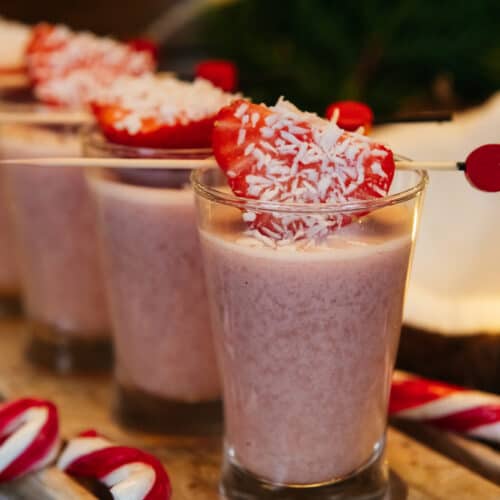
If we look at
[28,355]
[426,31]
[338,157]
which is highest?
[426,31]

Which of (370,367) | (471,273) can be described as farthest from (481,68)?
(370,367)

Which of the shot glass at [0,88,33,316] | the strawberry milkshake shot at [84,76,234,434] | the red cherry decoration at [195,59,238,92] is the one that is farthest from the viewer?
the shot glass at [0,88,33,316]

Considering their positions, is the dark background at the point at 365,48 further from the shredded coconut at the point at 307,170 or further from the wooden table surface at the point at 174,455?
the shredded coconut at the point at 307,170

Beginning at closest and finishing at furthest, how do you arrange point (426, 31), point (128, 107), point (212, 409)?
point (128, 107) → point (212, 409) → point (426, 31)

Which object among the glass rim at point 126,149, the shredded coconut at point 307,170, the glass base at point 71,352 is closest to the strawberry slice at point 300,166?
the shredded coconut at point 307,170

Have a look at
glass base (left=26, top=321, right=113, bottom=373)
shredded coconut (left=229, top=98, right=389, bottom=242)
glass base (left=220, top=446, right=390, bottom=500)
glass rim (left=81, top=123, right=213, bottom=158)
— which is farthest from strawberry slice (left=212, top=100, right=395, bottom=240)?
glass base (left=26, top=321, right=113, bottom=373)

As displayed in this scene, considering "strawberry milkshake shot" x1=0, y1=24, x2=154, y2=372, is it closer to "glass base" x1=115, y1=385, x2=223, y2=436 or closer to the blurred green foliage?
"glass base" x1=115, y1=385, x2=223, y2=436

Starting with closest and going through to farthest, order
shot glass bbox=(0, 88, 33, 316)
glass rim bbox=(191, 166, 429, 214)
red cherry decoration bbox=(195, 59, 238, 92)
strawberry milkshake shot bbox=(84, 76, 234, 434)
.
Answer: glass rim bbox=(191, 166, 429, 214) → strawberry milkshake shot bbox=(84, 76, 234, 434) → red cherry decoration bbox=(195, 59, 238, 92) → shot glass bbox=(0, 88, 33, 316)

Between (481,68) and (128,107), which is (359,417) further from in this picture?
(481,68)
